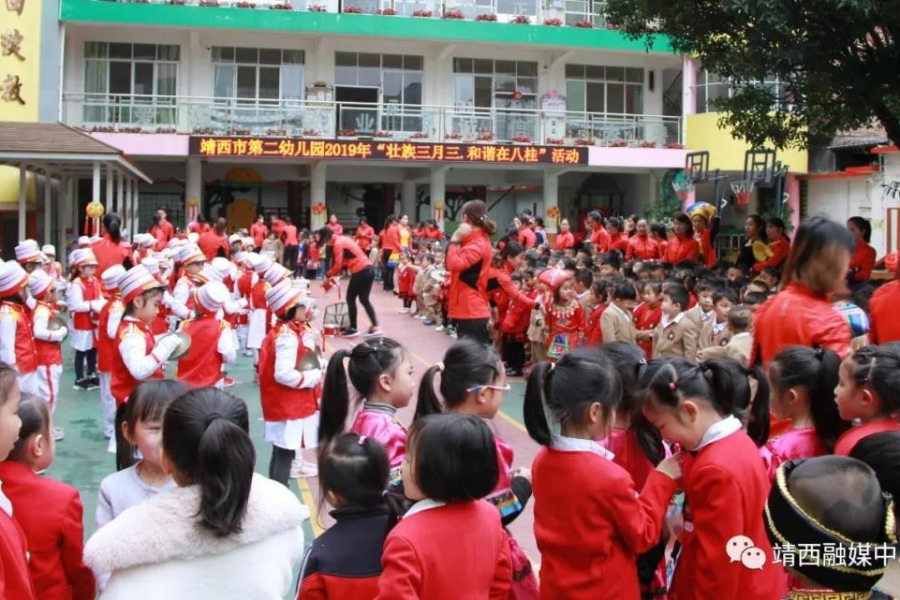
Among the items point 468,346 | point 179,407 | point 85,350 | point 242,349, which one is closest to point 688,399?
point 468,346

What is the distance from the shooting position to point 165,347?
5691mm

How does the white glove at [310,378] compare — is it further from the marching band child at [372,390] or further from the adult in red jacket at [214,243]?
the adult in red jacket at [214,243]

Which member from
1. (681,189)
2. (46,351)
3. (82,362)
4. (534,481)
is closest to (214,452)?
(534,481)

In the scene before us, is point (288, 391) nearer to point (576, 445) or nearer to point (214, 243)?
point (576, 445)

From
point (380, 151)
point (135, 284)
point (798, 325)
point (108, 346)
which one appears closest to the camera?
point (798, 325)

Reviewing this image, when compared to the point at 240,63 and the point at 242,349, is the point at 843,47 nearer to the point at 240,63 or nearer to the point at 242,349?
the point at 242,349

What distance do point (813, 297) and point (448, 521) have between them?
1.91m

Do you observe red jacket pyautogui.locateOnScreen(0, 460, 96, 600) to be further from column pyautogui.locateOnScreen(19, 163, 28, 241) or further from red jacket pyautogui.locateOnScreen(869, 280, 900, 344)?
column pyautogui.locateOnScreen(19, 163, 28, 241)

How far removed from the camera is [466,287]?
8.05 m

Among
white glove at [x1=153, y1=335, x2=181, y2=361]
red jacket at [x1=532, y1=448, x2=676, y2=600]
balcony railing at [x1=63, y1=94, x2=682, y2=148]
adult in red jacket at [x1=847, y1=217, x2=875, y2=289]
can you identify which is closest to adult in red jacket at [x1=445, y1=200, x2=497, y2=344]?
white glove at [x1=153, y1=335, x2=181, y2=361]

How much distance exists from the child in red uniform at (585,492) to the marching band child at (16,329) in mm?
5331

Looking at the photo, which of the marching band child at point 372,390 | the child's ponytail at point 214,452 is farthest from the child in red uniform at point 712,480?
the child's ponytail at point 214,452

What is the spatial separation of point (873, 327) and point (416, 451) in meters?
2.53

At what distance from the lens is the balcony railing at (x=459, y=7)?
992 inches
